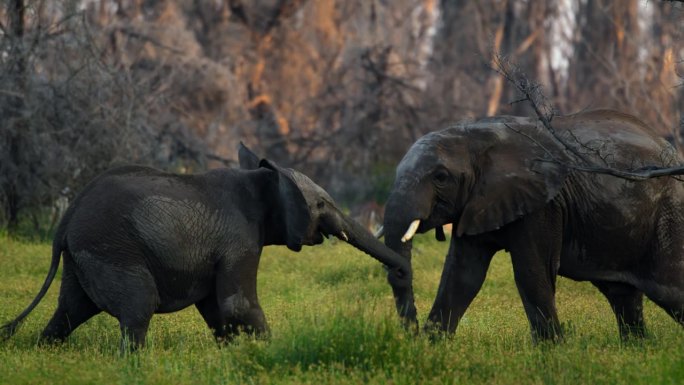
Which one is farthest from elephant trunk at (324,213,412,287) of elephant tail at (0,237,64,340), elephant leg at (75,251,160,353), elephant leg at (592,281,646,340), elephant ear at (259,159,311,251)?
elephant tail at (0,237,64,340)

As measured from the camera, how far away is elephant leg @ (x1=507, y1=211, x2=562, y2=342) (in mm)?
7988

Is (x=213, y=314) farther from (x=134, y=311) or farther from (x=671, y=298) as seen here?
(x=671, y=298)

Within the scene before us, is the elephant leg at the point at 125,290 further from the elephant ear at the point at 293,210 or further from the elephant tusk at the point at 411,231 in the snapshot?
the elephant tusk at the point at 411,231

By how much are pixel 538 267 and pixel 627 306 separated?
1.21 metres

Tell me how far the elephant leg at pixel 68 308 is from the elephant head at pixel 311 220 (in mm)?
1406

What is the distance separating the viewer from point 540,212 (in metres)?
8.09

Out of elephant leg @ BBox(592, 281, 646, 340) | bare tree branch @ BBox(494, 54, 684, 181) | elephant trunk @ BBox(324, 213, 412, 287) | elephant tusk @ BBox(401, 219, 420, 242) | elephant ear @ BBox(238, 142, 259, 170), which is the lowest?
elephant leg @ BBox(592, 281, 646, 340)

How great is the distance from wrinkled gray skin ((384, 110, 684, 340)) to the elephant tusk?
39mm

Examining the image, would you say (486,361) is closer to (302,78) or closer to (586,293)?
(586,293)

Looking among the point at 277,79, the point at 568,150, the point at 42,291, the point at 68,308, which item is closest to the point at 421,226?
the point at 568,150

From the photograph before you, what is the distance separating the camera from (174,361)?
7227 mm

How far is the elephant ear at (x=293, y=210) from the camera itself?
8047 millimetres

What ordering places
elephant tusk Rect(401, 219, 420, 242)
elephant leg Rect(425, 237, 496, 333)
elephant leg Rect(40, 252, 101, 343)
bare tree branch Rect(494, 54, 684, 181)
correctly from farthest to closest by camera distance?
elephant leg Rect(425, 237, 496, 333) < elephant leg Rect(40, 252, 101, 343) < elephant tusk Rect(401, 219, 420, 242) < bare tree branch Rect(494, 54, 684, 181)

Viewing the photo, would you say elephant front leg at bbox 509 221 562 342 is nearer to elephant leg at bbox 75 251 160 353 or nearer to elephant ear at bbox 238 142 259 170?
elephant ear at bbox 238 142 259 170
